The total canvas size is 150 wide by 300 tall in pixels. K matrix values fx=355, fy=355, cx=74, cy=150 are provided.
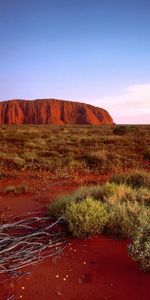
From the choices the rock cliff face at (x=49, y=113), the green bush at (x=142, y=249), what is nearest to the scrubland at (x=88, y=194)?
the green bush at (x=142, y=249)

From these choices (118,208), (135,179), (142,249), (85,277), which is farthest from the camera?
(135,179)

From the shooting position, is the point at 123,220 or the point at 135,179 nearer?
the point at 123,220

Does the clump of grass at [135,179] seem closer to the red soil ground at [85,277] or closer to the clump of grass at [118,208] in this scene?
the clump of grass at [118,208]

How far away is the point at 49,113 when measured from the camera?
440 ft

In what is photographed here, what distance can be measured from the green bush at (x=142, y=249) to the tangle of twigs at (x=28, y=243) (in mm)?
1000

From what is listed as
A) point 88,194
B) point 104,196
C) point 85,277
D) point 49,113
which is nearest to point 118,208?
point 104,196

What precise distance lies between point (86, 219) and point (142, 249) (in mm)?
1031

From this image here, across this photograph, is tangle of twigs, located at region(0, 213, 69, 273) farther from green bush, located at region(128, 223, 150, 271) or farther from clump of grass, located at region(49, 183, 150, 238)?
green bush, located at region(128, 223, 150, 271)

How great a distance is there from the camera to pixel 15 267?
426 centimetres

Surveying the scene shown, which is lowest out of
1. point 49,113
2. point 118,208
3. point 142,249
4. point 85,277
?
point 49,113

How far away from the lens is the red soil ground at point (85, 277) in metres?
3.72

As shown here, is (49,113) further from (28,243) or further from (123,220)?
(28,243)

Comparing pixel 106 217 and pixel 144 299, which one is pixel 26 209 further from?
pixel 144 299

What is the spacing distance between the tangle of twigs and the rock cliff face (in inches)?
4798
